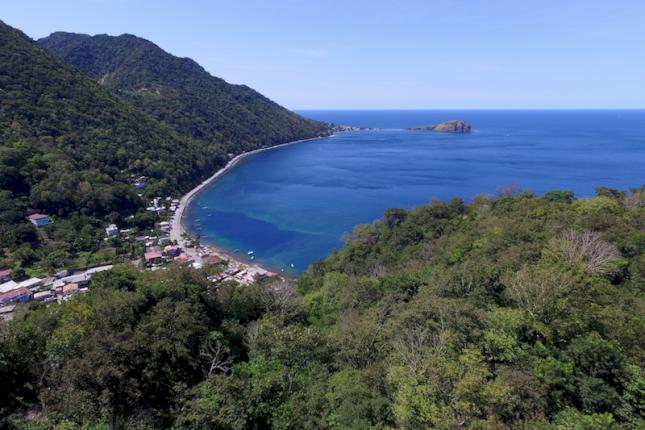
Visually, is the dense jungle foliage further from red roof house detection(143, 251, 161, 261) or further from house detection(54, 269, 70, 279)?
red roof house detection(143, 251, 161, 261)

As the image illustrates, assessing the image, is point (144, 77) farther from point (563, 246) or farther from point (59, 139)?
point (563, 246)

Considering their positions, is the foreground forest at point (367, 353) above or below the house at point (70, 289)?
above

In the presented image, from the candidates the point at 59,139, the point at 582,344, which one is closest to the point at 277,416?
the point at 582,344

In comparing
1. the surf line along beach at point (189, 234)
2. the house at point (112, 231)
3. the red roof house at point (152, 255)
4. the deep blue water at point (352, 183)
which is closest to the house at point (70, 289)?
the red roof house at point (152, 255)

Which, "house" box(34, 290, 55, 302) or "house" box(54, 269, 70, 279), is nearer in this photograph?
"house" box(34, 290, 55, 302)

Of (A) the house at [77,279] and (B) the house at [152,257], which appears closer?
(A) the house at [77,279]

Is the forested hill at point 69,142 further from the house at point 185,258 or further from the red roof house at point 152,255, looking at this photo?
the house at point 185,258

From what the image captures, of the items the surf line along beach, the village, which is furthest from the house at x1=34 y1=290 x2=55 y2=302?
the surf line along beach

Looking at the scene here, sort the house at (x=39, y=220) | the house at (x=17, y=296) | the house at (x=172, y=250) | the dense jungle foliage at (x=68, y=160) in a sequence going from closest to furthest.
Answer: the house at (x=17, y=296), the dense jungle foliage at (x=68, y=160), the house at (x=39, y=220), the house at (x=172, y=250)
